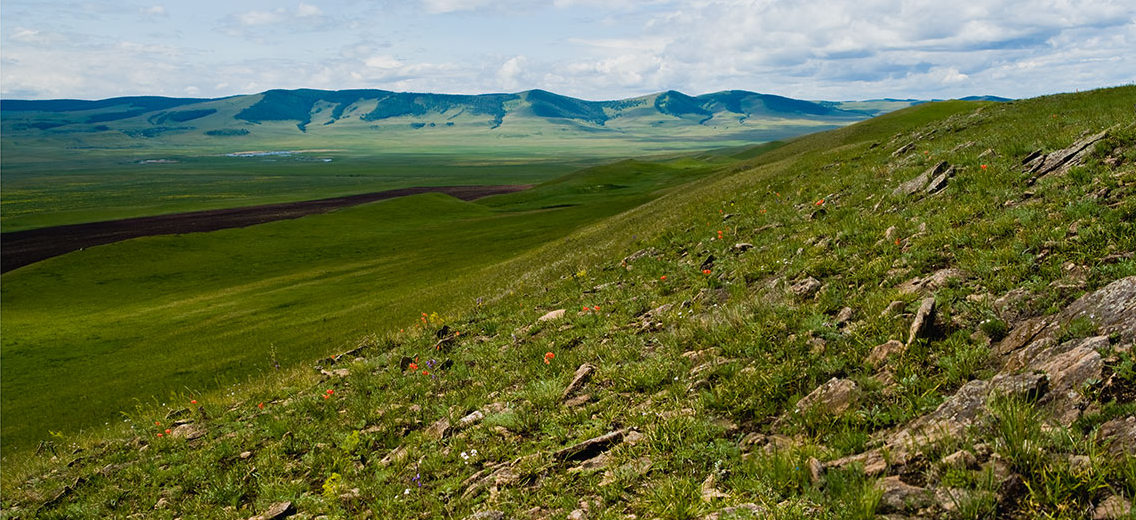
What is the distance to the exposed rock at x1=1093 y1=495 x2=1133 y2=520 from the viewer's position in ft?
14.4

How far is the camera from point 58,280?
57469mm

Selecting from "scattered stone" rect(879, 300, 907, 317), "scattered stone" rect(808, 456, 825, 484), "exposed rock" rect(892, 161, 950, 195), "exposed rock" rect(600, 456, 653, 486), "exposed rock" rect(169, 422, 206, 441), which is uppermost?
"exposed rock" rect(892, 161, 950, 195)

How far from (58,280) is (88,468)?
62345mm

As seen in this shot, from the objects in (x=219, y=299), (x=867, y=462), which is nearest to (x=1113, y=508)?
(x=867, y=462)

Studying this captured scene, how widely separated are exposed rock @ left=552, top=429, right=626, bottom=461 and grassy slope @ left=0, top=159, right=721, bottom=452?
1944 centimetres

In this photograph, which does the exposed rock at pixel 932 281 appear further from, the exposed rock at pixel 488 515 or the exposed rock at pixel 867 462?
the exposed rock at pixel 488 515

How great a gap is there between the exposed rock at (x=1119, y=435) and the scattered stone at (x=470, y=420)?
8409mm

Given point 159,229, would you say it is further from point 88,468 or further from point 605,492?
point 605,492

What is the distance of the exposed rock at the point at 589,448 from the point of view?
779 centimetres

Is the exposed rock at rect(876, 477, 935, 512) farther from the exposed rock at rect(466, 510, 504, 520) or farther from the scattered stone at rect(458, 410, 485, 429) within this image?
the scattered stone at rect(458, 410, 485, 429)

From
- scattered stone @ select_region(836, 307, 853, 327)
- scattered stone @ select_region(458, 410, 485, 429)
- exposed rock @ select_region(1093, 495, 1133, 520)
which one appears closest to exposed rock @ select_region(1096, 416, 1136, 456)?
exposed rock @ select_region(1093, 495, 1133, 520)

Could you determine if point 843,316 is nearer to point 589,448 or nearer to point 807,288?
point 807,288

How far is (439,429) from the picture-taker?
10.1m

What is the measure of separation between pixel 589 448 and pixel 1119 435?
576 centimetres
